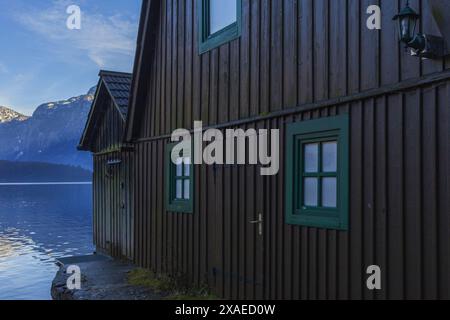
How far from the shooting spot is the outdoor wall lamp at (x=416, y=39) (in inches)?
183

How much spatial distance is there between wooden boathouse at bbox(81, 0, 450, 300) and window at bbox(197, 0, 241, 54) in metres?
0.03

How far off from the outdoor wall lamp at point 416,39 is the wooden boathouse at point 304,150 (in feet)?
0.36

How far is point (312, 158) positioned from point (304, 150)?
8.3 inches

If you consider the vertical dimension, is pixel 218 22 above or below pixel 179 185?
above

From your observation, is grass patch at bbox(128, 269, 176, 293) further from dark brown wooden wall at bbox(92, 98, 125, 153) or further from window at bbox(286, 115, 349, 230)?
dark brown wooden wall at bbox(92, 98, 125, 153)

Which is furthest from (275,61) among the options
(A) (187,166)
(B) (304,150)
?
(A) (187,166)

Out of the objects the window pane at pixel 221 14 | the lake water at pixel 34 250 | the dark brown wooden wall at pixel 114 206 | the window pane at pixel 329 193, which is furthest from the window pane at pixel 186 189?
the lake water at pixel 34 250

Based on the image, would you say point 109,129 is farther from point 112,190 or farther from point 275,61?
point 275,61

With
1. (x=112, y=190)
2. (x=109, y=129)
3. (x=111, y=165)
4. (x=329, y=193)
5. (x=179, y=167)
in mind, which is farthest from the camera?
(x=109, y=129)

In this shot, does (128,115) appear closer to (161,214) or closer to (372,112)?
(161,214)

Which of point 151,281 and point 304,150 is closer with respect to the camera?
point 304,150

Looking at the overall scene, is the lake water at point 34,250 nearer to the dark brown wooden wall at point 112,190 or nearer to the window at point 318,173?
the dark brown wooden wall at point 112,190

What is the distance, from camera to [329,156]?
6.20 meters
